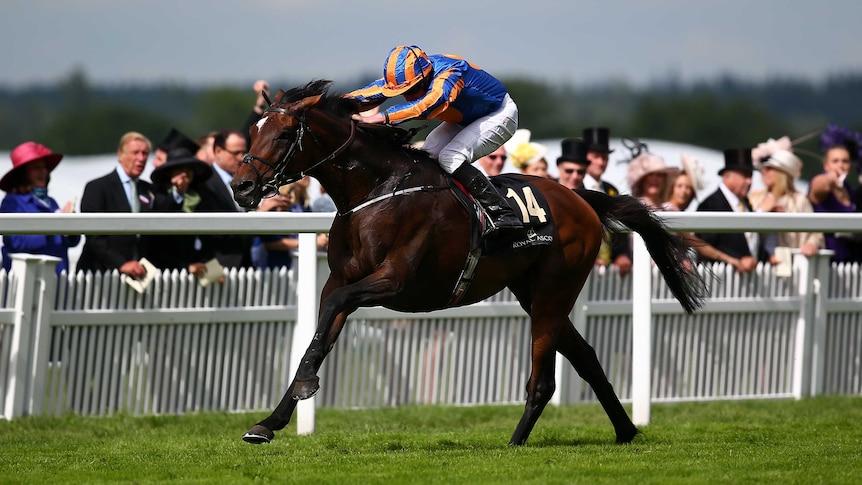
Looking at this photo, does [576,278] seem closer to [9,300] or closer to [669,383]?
[669,383]

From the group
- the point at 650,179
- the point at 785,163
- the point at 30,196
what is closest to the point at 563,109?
the point at 785,163

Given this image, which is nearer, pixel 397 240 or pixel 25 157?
pixel 397 240

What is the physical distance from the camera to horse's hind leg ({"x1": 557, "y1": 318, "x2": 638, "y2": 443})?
7301mm

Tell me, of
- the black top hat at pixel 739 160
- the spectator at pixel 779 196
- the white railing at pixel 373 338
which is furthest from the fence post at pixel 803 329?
the black top hat at pixel 739 160

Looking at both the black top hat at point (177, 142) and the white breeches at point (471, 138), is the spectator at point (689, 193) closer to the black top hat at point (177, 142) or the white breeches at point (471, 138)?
the white breeches at point (471, 138)

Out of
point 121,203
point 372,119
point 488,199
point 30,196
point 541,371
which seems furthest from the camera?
point 121,203

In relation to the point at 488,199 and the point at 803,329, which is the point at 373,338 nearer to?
the point at 488,199

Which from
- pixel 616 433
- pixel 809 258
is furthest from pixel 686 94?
pixel 616 433

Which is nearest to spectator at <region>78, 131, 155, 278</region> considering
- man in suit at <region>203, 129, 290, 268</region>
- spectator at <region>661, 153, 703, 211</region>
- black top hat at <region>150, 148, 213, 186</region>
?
black top hat at <region>150, 148, 213, 186</region>

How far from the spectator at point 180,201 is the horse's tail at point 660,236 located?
2612 mm

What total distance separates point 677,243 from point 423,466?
2.51 meters

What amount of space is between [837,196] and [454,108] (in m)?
5.40

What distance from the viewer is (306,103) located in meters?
6.37

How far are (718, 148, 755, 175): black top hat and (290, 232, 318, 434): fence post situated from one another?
13.5 ft
